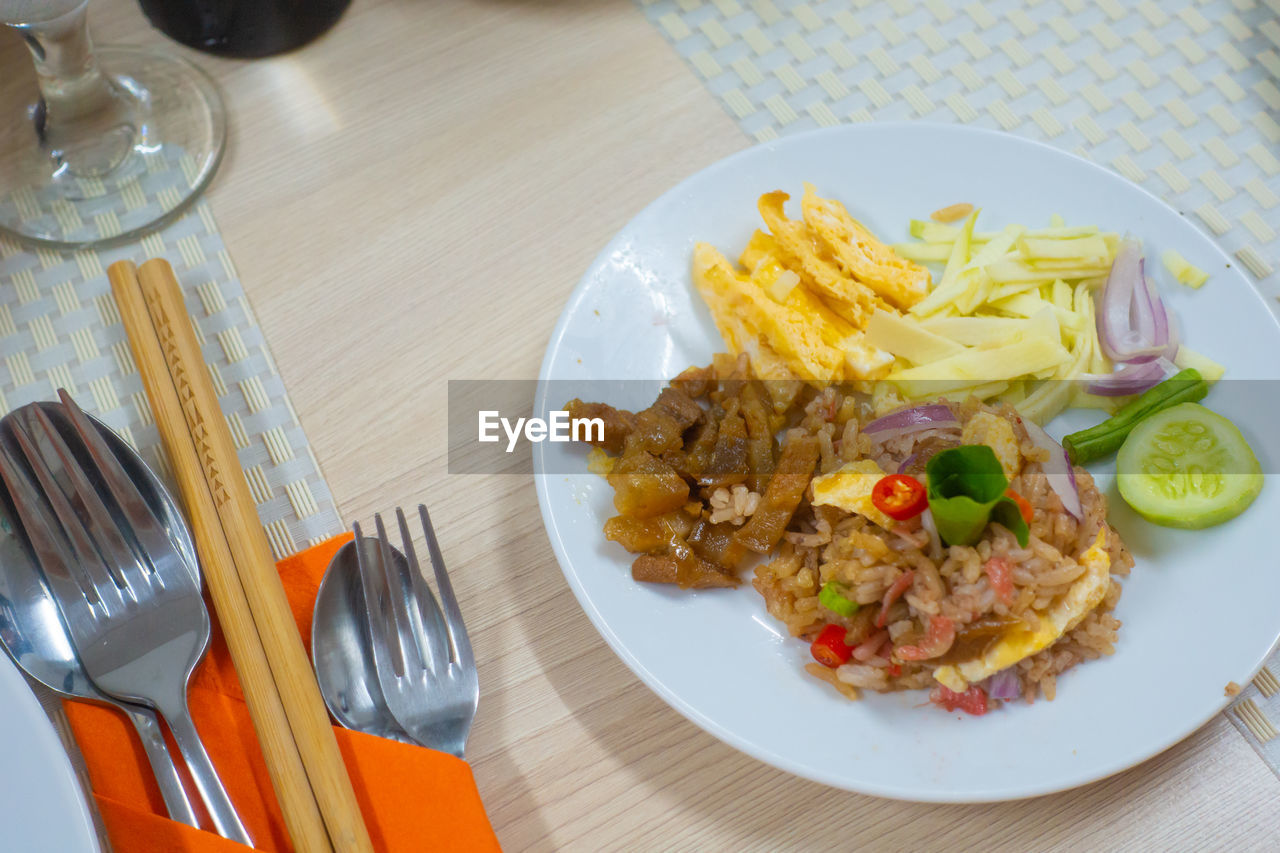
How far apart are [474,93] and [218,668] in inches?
59.1

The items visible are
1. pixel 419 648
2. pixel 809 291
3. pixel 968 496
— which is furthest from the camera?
pixel 809 291

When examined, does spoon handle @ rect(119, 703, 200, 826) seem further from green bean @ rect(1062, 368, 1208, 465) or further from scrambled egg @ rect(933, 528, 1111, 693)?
green bean @ rect(1062, 368, 1208, 465)

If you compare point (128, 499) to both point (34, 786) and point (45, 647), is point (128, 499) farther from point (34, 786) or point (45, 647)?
point (34, 786)

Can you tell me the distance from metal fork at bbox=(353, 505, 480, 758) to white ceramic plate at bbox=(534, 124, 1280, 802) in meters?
0.23

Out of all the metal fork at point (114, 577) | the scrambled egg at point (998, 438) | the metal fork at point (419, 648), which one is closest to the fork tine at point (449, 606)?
the metal fork at point (419, 648)

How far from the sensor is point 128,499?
172 centimetres

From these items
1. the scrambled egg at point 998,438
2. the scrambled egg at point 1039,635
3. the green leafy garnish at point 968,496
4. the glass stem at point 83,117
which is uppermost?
the glass stem at point 83,117

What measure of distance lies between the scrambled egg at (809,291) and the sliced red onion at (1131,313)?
0.35 metres

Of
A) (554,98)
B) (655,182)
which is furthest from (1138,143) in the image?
(554,98)

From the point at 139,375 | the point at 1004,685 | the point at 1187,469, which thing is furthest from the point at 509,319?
the point at 1187,469

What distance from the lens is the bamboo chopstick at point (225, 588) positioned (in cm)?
151

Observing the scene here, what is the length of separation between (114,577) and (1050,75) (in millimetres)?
2351

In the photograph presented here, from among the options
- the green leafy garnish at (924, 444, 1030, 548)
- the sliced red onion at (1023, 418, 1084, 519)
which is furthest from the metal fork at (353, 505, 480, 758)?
the sliced red onion at (1023, 418, 1084, 519)

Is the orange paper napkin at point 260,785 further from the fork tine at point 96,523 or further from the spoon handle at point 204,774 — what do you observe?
the fork tine at point 96,523
